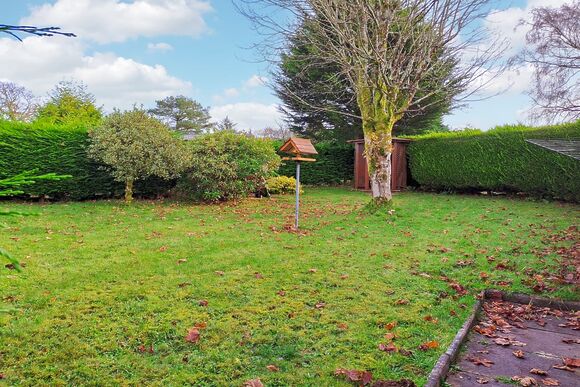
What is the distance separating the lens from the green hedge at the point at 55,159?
10852 millimetres

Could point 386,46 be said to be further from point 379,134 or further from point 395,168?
point 395,168

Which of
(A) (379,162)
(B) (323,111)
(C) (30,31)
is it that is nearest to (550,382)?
(C) (30,31)

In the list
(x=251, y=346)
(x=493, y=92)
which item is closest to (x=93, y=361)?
(x=251, y=346)

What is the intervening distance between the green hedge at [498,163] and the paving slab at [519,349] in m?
9.03

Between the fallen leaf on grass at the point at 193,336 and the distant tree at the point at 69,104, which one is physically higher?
the distant tree at the point at 69,104

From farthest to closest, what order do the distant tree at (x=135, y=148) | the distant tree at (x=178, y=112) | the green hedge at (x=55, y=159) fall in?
the distant tree at (x=178, y=112) → the green hedge at (x=55, y=159) → the distant tree at (x=135, y=148)

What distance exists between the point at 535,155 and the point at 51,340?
42.8ft

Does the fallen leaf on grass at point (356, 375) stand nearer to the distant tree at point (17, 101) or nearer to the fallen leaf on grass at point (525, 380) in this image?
the fallen leaf on grass at point (525, 380)

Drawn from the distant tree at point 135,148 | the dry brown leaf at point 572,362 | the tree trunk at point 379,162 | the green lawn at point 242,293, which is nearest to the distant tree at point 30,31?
the green lawn at point 242,293

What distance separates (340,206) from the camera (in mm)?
11047

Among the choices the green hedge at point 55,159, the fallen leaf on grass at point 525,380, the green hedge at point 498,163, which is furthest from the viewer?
the green hedge at point 498,163

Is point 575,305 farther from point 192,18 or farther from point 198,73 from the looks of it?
point 198,73

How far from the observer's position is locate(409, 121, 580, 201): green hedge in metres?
11.4

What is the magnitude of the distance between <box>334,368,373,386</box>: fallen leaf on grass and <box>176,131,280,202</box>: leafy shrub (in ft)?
29.5
